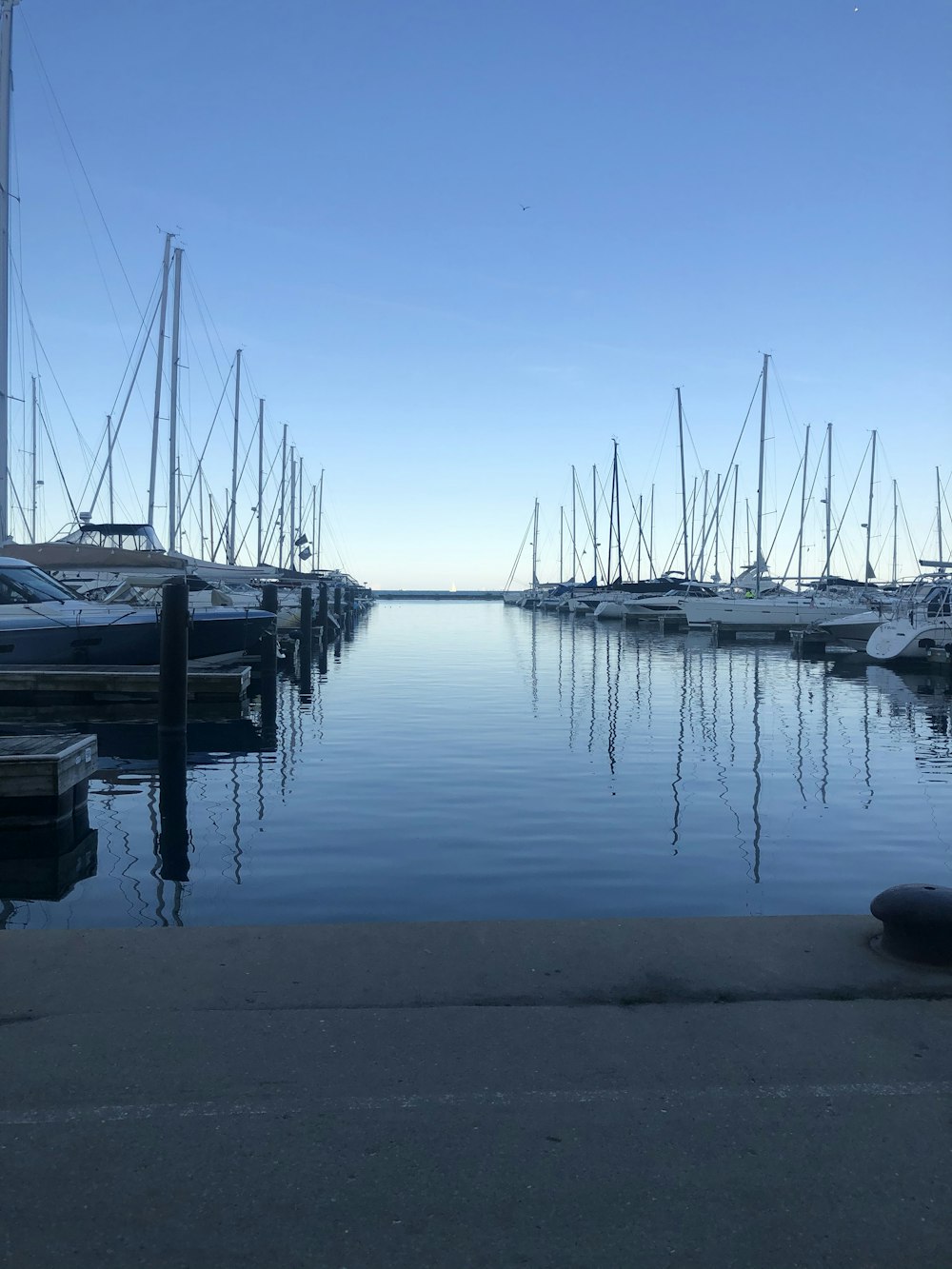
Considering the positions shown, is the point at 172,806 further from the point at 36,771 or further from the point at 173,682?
the point at 173,682

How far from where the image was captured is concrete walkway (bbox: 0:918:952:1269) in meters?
3.16

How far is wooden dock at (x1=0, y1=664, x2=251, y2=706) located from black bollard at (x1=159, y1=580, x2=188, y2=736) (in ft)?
14.0

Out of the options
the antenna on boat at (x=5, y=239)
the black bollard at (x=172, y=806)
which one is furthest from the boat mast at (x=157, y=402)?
the black bollard at (x=172, y=806)

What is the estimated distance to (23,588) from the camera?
75.5ft

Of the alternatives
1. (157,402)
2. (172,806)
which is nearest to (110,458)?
(157,402)

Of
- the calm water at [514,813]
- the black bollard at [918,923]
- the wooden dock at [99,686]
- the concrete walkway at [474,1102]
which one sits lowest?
the calm water at [514,813]

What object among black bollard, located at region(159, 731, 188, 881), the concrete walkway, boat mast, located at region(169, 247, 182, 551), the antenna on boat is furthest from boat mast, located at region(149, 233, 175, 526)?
the concrete walkway

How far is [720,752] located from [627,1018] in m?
12.6

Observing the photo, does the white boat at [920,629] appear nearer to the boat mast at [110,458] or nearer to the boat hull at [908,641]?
the boat hull at [908,641]

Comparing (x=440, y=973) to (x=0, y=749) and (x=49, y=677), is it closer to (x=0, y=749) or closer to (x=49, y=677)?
(x=0, y=749)

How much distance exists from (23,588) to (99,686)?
3863mm

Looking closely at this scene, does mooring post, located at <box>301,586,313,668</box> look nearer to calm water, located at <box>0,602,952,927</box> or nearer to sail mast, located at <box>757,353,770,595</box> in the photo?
calm water, located at <box>0,602,952,927</box>

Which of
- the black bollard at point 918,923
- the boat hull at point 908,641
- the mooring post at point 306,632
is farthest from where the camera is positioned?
the mooring post at point 306,632

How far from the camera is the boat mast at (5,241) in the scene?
24391mm
